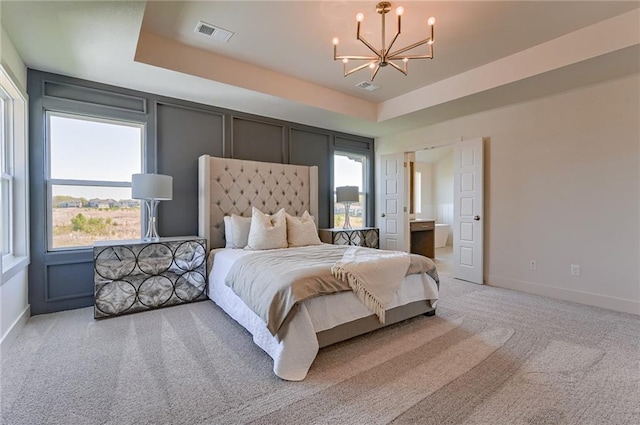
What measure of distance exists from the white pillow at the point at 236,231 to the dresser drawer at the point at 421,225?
3.60 m

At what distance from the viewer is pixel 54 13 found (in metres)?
2.16

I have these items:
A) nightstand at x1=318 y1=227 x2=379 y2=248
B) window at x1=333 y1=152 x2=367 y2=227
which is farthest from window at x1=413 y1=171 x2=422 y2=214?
nightstand at x1=318 y1=227 x2=379 y2=248

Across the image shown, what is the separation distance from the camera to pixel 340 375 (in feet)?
6.62

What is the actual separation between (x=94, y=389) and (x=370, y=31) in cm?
350

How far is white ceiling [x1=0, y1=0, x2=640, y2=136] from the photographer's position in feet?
8.05

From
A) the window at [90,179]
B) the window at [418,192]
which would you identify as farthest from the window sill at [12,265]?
the window at [418,192]

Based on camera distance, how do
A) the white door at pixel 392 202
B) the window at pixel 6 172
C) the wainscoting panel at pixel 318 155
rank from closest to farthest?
the window at pixel 6 172
the wainscoting panel at pixel 318 155
the white door at pixel 392 202

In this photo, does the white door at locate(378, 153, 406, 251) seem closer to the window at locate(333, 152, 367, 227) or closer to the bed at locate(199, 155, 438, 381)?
the window at locate(333, 152, 367, 227)

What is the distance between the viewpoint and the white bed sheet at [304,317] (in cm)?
201

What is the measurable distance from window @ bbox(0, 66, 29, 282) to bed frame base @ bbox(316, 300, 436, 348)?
2.82 meters

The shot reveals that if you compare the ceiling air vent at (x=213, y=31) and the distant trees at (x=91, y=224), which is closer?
the ceiling air vent at (x=213, y=31)

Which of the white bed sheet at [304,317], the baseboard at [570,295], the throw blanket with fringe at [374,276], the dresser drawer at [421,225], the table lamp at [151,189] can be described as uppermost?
the table lamp at [151,189]

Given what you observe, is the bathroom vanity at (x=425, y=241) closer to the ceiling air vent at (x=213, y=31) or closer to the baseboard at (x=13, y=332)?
the ceiling air vent at (x=213, y=31)

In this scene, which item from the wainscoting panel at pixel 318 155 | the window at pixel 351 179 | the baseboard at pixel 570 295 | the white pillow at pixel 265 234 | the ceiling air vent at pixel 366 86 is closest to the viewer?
the baseboard at pixel 570 295
